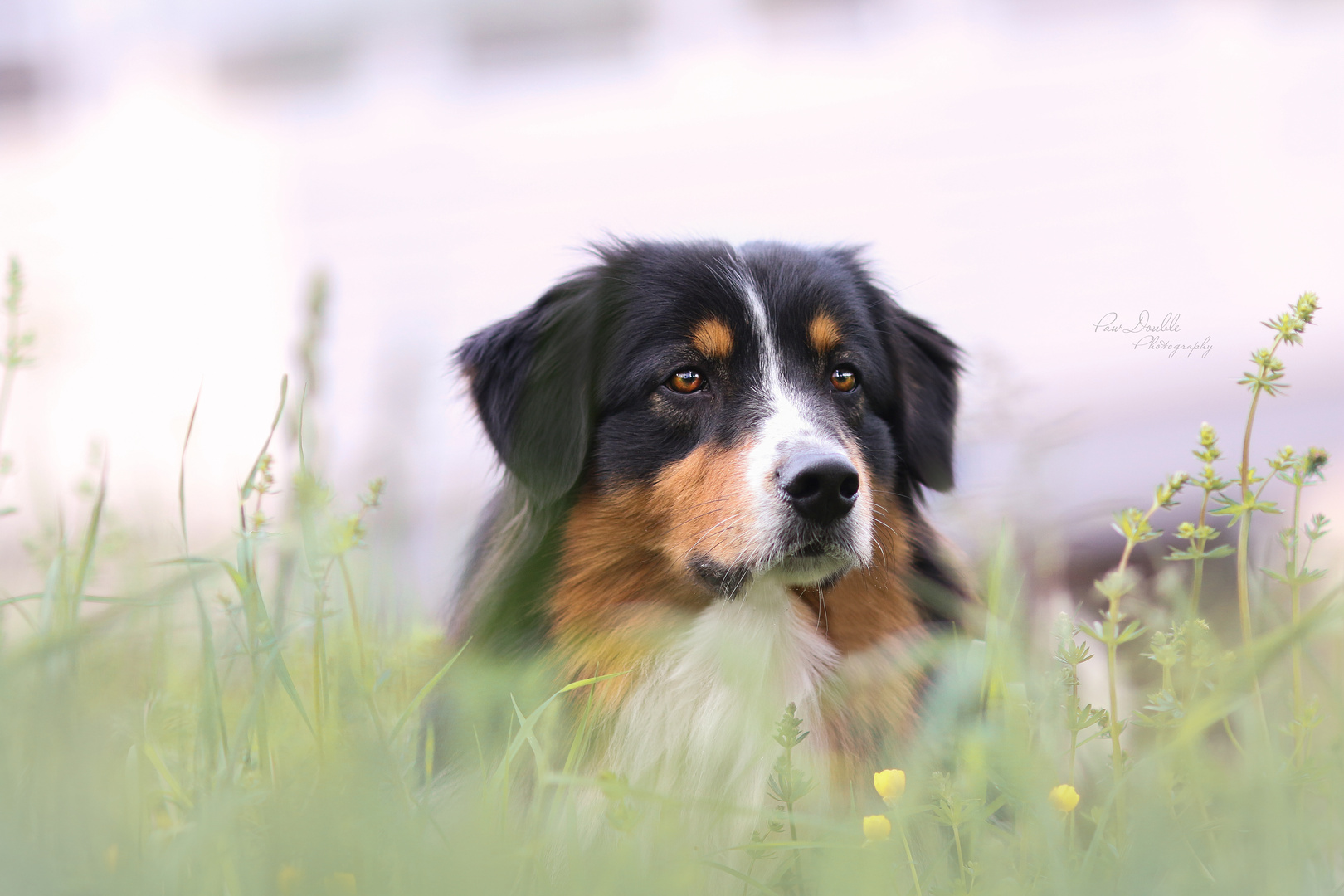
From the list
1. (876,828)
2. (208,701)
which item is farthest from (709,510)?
(208,701)

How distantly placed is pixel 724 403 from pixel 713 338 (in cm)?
21

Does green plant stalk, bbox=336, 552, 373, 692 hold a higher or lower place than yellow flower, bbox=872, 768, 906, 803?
higher

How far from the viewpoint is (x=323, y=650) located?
6.29 feet

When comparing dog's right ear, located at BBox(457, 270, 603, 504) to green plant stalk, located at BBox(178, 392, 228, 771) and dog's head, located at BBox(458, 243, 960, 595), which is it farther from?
green plant stalk, located at BBox(178, 392, 228, 771)

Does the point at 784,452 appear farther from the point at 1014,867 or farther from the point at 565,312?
the point at 1014,867

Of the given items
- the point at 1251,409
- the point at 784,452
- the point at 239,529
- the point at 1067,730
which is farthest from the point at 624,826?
the point at 1251,409

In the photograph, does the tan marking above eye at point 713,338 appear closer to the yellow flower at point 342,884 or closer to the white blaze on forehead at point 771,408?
the white blaze on forehead at point 771,408

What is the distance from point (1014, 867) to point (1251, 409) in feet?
3.20

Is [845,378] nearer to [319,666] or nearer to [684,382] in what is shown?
[684,382]

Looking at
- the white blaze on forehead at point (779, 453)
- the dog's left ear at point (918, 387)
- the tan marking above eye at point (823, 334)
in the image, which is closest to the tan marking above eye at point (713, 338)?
the white blaze on forehead at point (779, 453)

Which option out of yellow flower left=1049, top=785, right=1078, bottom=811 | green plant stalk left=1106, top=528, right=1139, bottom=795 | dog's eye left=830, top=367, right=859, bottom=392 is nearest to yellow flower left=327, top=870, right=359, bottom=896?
yellow flower left=1049, top=785, right=1078, bottom=811

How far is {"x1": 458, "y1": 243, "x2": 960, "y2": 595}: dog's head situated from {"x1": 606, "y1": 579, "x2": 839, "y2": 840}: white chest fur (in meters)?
0.16

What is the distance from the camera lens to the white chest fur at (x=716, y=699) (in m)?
2.57

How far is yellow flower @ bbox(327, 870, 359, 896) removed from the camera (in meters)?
1.31
